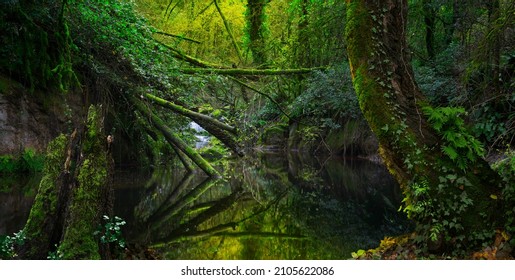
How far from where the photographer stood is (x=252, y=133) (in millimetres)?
13930

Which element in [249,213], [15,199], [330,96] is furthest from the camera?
[330,96]

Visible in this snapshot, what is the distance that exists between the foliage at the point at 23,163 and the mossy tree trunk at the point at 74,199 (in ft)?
22.3

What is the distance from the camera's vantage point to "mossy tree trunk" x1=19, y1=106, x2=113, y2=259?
4.13 metres

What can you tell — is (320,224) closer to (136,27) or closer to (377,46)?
(377,46)

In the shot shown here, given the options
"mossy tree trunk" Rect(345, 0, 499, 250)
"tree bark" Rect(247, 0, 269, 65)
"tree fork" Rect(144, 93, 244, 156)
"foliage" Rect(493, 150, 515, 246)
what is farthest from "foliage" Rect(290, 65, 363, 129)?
"foliage" Rect(493, 150, 515, 246)

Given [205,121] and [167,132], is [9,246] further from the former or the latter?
[205,121]

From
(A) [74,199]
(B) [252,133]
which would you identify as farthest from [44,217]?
(B) [252,133]

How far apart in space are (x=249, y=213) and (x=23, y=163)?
18.0 ft

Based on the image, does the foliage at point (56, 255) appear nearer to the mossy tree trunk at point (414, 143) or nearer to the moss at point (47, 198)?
the moss at point (47, 198)

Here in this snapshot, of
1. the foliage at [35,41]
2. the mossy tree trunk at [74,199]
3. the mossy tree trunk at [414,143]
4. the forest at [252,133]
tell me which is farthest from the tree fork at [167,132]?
the mossy tree trunk at [414,143]

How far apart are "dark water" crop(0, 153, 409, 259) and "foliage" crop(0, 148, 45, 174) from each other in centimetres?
59

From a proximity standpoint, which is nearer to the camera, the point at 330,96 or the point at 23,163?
the point at 23,163

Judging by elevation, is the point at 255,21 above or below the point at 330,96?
above

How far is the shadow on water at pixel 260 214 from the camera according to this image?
20.3 ft
